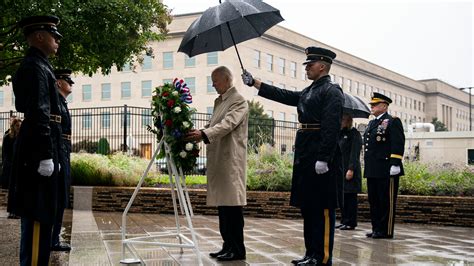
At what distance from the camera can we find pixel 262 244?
25.4 ft

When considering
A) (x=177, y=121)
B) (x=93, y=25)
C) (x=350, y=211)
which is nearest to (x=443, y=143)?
(x=350, y=211)

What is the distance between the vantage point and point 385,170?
883 centimetres

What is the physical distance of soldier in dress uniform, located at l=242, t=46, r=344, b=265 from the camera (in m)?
5.74

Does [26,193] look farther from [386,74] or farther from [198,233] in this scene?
[386,74]

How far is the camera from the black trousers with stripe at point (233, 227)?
20.7 ft

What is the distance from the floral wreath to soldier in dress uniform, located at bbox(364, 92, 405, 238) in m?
4.03

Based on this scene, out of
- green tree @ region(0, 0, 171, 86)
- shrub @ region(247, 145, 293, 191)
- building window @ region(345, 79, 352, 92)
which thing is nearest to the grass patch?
shrub @ region(247, 145, 293, 191)

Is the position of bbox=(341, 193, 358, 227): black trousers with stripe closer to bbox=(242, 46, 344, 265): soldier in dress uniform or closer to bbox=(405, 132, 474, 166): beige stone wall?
bbox=(242, 46, 344, 265): soldier in dress uniform

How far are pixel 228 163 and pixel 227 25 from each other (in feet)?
5.88

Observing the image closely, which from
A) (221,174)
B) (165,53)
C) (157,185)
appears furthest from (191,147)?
(165,53)

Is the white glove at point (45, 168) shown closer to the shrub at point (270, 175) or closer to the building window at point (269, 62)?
the shrub at point (270, 175)

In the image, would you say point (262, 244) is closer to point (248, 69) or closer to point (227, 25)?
point (227, 25)

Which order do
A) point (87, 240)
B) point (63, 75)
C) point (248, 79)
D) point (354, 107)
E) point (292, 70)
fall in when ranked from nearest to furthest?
point (248, 79)
point (63, 75)
point (87, 240)
point (354, 107)
point (292, 70)

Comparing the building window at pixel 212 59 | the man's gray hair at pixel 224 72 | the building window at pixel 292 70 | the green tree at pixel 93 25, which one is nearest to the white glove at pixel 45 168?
the man's gray hair at pixel 224 72
